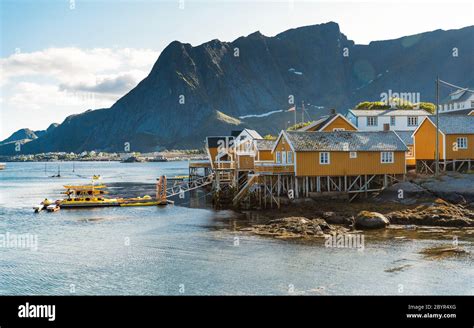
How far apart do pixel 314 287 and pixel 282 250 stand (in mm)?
7208

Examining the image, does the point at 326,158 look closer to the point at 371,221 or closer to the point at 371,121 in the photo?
the point at 371,221

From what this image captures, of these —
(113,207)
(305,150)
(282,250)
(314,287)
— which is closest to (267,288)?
(314,287)

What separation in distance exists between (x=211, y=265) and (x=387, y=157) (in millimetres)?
26389

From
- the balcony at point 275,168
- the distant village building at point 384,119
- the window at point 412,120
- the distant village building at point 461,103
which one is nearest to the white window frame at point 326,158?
the balcony at point 275,168

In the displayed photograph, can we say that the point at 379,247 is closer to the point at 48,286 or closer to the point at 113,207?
the point at 48,286

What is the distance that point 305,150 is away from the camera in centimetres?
4622

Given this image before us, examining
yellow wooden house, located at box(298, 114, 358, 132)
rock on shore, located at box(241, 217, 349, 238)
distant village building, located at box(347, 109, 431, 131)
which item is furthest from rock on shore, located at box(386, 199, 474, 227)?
distant village building, located at box(347, 109, 431, 131)

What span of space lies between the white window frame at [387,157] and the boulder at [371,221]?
11172 mm

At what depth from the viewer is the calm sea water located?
78.7ft

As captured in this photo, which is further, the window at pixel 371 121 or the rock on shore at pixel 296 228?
the window at pixel 371 121

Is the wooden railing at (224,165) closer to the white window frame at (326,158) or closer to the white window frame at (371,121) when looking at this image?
the white window frame at (326,158)

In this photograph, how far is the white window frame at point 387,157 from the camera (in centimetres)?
4834
